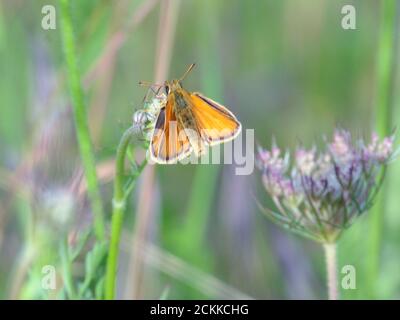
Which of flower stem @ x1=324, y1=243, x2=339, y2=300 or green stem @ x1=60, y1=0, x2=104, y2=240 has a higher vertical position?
green stem @ x1=60, y1=0, x2=104, y2=240

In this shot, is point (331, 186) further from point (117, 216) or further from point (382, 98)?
point (117, 216)

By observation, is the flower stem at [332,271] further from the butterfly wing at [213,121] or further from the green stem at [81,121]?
the green stem at [81,121]

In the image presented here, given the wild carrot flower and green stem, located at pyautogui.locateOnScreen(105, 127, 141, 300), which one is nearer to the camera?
green stem, located at pyautogui.locateOnScreen(105, 127, 141, 300)

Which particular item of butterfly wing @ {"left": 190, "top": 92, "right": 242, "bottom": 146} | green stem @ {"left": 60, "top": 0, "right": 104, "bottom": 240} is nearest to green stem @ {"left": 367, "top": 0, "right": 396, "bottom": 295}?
butterfly wing @ {"left": 190, "top": 92, "right": 242, "bottom": 146}

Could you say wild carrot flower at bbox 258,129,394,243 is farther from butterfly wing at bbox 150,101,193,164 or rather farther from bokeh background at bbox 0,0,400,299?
butterfly wing at bbox 150,101,193,164

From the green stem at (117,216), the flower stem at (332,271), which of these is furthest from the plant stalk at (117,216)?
the flower stem at (332,271)
